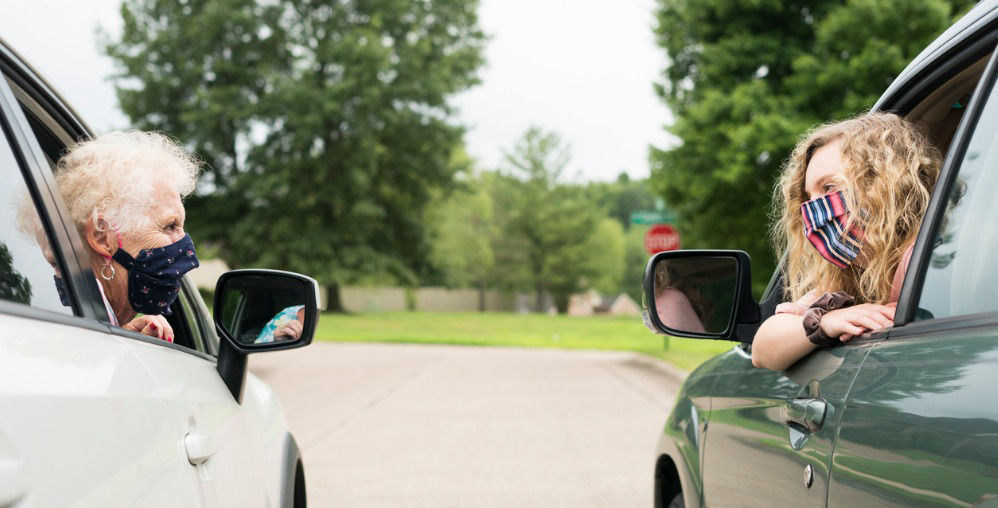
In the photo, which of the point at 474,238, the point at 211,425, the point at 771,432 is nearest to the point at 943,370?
the point at 771,432

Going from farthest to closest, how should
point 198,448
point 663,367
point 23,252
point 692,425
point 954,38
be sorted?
point 663,367
point 692,425
point 954,38
point 198,448
point 23,252

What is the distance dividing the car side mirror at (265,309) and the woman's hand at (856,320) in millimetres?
1228

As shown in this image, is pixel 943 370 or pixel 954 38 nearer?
pixel 943 370

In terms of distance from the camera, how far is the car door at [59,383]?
1.23 metres

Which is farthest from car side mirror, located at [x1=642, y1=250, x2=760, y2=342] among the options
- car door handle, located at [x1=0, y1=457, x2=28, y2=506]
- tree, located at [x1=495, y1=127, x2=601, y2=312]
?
tree, located at [x1=495, y1=127, x2=601, y2=312]

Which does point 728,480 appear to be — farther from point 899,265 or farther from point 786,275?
point 899,265

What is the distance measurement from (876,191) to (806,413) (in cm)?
49

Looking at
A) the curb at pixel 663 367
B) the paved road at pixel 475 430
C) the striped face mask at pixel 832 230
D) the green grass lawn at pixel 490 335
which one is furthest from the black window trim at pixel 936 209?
the green grass lawn at pixel 490 335

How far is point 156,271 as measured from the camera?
236 centimetres

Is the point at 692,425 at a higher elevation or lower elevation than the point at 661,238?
lower

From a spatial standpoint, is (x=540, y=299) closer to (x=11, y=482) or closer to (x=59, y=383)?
(x=59, y=383)

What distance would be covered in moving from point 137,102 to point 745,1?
92.7ft

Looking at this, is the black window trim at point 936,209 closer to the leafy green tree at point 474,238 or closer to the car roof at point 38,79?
the car roof at point 38,79

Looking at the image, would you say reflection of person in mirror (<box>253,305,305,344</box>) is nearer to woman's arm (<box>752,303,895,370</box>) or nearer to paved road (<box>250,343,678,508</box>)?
woman's arm (<box>752,303,895,370</box>)
